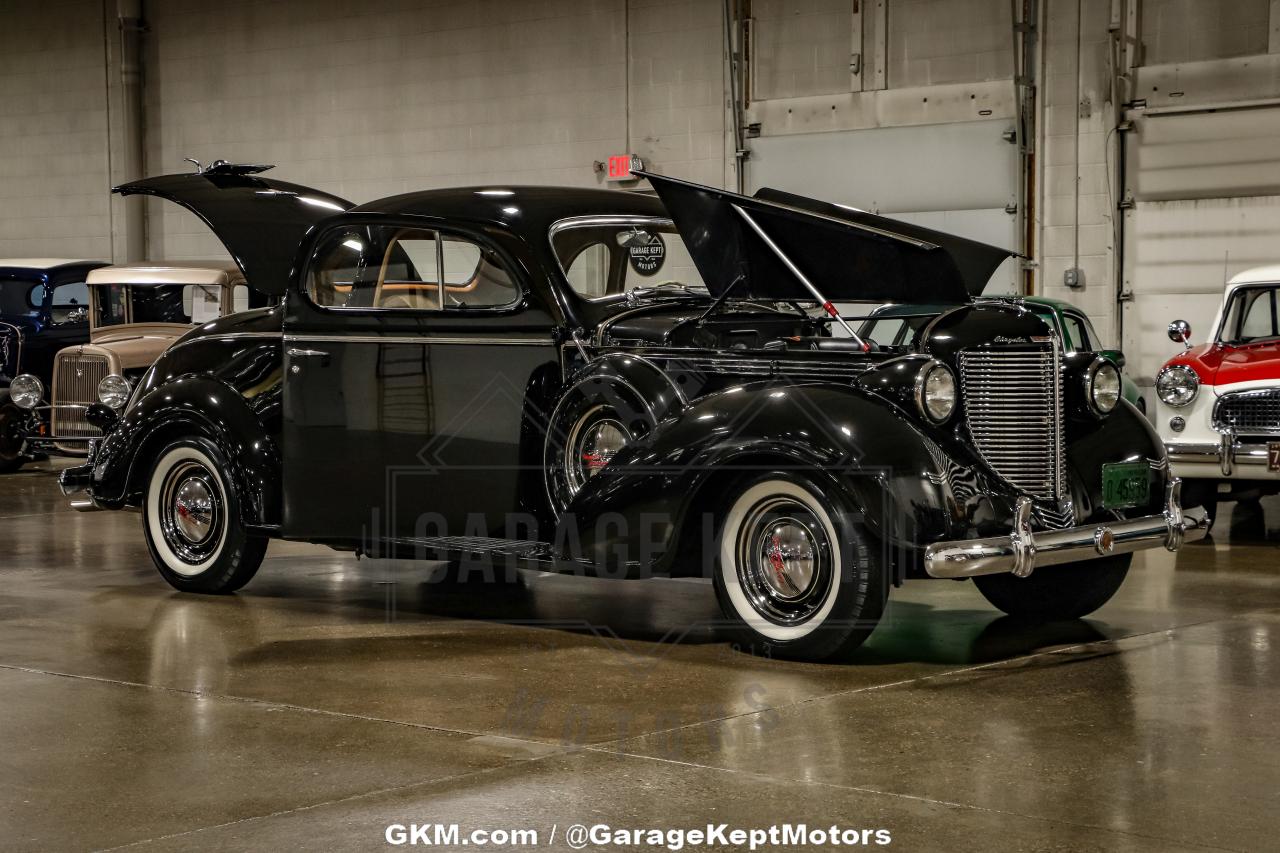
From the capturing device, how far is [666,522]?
6070mm

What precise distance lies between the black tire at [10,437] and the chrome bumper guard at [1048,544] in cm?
1177

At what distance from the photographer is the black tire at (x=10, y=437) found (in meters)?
15.2

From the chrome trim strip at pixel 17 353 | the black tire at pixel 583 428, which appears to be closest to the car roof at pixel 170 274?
the chrome trim strip at pixel 17 353

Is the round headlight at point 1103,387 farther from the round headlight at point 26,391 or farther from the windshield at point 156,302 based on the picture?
the round headlight at point 26,391

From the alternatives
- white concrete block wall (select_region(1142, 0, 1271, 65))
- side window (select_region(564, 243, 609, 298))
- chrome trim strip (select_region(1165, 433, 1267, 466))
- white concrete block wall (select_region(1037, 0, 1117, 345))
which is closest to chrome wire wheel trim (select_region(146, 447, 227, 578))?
side window (select_region(564, 243, 609, 298))

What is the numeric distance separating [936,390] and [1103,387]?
3.31 ft

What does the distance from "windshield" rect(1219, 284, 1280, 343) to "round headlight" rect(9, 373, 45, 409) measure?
9.97 m

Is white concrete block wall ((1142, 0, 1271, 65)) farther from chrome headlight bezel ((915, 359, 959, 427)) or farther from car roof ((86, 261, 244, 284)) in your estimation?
chrome headlight bezel ((915, 359, 959, 427))

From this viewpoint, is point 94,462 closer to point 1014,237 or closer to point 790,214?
point 790,214

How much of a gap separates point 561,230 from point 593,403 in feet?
3.24

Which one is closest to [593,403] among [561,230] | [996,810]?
[561,230]

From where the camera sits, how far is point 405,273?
7164mm

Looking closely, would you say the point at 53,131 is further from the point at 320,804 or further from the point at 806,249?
the point at 320,804

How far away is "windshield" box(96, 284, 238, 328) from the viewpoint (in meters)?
14.8
